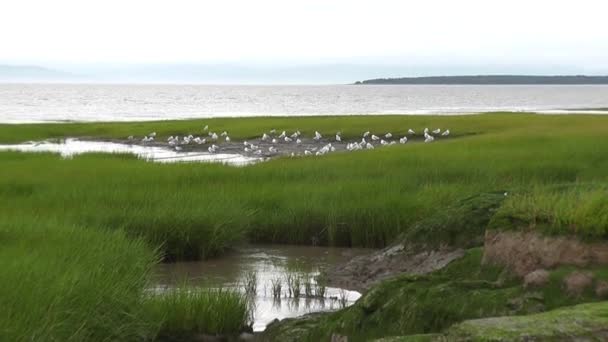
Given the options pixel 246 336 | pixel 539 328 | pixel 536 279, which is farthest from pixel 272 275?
pixel 539 328

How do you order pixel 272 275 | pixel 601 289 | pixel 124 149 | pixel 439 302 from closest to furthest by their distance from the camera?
pixel 601 289 < pixel 439 302 < pixel 272 275 < pixel 124 149

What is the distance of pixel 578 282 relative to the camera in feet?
21.5

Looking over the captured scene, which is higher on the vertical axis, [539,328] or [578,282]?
[539,328]

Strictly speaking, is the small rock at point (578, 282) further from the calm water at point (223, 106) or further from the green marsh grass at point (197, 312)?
the calm water at point (223, 106)

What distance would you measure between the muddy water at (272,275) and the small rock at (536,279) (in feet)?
11.5

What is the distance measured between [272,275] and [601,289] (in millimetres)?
6446

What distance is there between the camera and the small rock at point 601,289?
21.0ft

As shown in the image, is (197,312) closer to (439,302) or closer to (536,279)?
(439,302)

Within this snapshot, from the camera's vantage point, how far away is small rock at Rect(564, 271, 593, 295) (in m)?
6.49

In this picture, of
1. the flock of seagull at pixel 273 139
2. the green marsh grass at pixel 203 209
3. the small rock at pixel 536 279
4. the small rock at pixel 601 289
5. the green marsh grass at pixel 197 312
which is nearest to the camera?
the small rock at pixel 601 289

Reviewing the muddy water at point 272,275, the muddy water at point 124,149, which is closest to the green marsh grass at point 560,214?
the muddy water at point 272,275

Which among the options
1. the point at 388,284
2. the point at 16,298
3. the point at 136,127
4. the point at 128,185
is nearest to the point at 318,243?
the point at 128,185

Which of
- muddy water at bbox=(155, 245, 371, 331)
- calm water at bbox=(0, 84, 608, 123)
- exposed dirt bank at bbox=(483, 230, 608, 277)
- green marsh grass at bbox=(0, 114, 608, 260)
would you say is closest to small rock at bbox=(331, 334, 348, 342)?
exposed dirt bank at bbox=(483, 230, 608, 277)

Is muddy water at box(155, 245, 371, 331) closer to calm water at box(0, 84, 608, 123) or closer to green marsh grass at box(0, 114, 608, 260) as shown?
green marsh grass at box(0, 114, 608, 260)
